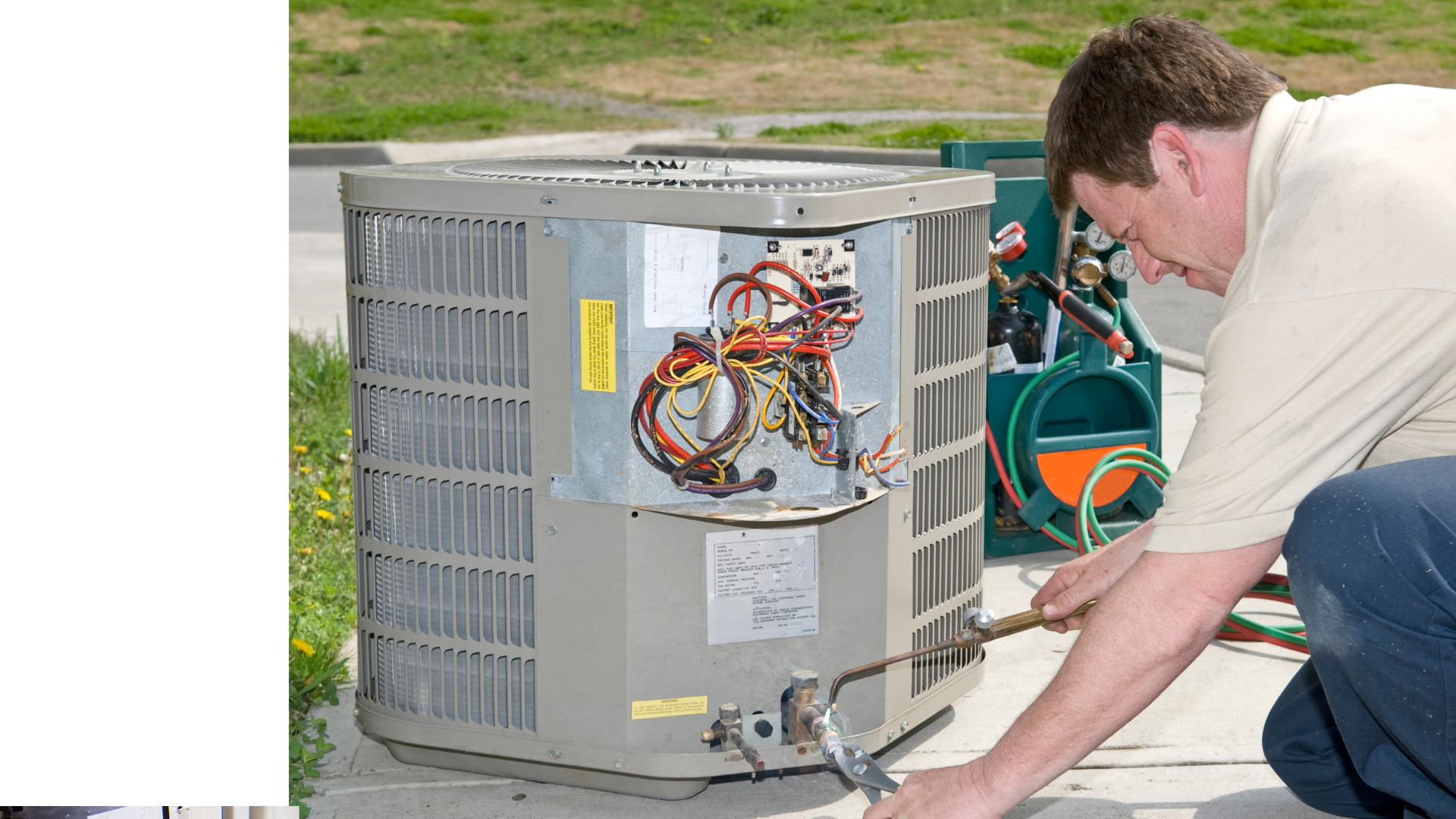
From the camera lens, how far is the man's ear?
1687mm

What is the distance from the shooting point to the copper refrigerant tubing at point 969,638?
207cm

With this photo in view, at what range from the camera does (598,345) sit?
2.03 meters

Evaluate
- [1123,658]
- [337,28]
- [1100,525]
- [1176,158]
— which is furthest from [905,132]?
[337,28]

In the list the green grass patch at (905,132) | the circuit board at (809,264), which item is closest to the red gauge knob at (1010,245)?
the circuit board at (809,264)

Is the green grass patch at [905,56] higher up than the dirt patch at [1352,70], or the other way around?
the green grass patch at [905,56]

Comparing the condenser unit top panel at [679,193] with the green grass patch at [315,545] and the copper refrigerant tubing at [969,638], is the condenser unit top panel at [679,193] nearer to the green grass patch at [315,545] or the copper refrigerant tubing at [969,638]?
the copper refrigerant tubing at [969,638]

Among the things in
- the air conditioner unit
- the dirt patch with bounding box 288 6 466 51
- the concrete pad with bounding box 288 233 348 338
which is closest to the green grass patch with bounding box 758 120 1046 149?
the concrete pad with bounding box 288 233 348 338

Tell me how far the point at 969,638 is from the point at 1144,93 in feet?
3.17

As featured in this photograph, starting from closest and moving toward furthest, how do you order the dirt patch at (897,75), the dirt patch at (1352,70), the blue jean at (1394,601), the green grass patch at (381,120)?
1. the blue jean at (1394,601)
2. the green grass patch at (381,120)
3. the dirt patch at (897,75)
4. the dirt patch at (1352,70)

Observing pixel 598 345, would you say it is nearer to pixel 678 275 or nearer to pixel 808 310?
pixel 678 275

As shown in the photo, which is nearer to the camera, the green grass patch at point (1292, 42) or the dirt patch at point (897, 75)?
the dirt patch at point (897, 75)

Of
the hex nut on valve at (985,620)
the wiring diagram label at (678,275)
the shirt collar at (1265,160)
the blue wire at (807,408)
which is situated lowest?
the hex nut on valve at (985,620)

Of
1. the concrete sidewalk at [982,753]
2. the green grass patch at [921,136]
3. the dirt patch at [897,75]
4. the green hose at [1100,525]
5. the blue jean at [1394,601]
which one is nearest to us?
the blue jean at [1394,601]

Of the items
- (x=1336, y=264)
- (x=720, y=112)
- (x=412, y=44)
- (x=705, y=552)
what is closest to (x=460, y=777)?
(x=705, y=552)
